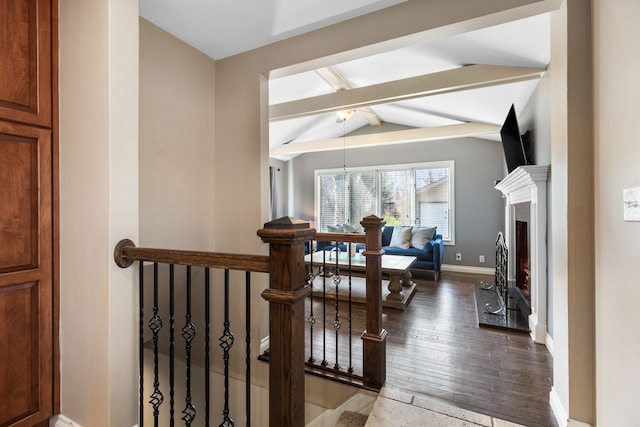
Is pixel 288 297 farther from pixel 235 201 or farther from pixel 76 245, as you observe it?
pixel 235 201

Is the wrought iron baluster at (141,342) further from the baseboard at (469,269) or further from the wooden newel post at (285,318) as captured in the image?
the baseboard at (469,269)

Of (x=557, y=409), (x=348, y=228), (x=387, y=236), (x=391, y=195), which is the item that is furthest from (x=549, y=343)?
(x=391, y=195)

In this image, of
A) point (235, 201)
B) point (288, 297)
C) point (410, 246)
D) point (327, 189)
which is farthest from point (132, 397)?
point (327, 189)

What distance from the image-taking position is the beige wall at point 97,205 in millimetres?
1387

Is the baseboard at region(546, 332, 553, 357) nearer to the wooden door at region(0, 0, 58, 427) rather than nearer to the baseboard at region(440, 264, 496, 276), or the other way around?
the baseboard at region(440, 264, 496, 276)

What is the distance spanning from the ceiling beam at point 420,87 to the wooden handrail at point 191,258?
105 inches

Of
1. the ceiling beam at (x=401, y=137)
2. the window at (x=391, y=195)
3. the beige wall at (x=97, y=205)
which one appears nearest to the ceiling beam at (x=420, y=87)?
the ceiling beam at (x=401, y=137)

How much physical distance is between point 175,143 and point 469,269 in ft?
18.0

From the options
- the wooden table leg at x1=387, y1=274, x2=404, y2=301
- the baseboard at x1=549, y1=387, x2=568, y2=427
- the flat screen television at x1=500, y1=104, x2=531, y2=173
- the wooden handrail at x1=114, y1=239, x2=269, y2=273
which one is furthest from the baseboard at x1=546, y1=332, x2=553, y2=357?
the wooden handrail at x1=114, y1=239, x2=269, y2=273

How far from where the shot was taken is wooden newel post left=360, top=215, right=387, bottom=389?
1949 mm

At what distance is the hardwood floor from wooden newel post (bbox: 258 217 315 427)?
1298 mm

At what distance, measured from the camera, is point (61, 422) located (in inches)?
59.9

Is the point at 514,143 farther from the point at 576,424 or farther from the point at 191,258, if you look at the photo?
the point at 191,258

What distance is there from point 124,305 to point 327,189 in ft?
20.2
